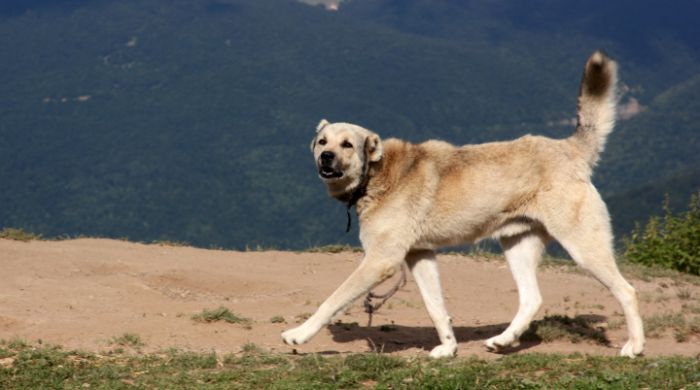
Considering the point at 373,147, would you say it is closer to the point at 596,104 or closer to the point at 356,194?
the point at 356,194

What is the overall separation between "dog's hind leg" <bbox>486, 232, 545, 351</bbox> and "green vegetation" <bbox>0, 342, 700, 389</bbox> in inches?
56.8

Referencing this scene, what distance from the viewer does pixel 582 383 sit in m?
6.11

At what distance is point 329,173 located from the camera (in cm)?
795

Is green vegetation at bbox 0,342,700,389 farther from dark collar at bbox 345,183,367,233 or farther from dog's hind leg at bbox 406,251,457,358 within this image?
dark collar at bbox 345,183,367,233

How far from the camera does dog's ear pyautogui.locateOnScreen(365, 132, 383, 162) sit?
26.6ft

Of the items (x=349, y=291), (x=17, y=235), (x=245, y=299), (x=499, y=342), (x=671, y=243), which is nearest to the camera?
(x=349, y=291)

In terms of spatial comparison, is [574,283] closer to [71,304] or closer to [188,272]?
[188,272]

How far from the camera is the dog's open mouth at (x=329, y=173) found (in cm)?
795

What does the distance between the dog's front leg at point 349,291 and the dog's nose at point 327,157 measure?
2.56 ft

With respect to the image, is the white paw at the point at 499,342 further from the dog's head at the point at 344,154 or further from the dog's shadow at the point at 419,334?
the dog's head at the point at 344,154

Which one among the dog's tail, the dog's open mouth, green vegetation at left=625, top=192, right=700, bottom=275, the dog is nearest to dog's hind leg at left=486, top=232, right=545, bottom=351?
the dog

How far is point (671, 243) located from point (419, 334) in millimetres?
8840

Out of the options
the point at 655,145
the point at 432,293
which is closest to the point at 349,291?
the point at 432,293

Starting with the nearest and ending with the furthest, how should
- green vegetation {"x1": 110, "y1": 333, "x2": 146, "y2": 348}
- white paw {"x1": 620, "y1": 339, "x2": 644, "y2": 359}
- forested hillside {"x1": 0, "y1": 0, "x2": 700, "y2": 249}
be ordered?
1. white paw {"x1": 620, "y1": 339, "x2": 644, "y2": 359}
2. green vegetation {"x1": 110, "y1": 333, "x2": 146, "y2": 348}
3. forested hillside {"x1": 0, "y1": 0, "x2": 700, "y2": 249}
